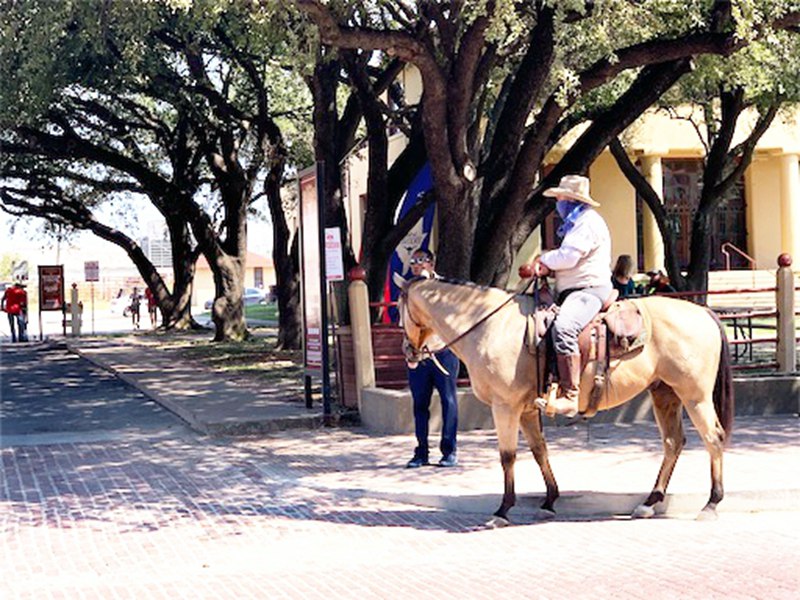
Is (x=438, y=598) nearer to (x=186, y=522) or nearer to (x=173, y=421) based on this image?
(x=186, y=522)

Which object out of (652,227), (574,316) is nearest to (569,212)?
(574,316)

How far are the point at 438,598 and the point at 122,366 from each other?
1943cm

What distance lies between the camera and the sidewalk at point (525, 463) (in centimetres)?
988

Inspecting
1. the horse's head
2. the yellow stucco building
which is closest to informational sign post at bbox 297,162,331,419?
the horse's head

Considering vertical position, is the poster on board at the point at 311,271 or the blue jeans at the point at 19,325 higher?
the poster on board at the point at 311,271

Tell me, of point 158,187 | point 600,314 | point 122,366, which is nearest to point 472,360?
point 600,314

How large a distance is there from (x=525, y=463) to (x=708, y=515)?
287cm

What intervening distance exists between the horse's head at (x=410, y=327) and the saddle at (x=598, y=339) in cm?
104

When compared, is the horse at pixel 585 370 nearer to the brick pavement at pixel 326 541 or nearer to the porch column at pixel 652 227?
the brick pavement at pixel 326 541

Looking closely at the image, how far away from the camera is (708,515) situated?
9375 millimetres

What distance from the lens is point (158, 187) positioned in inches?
1270

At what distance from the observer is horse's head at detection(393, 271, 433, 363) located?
9938 mm

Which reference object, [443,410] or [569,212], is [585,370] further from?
[443,410]

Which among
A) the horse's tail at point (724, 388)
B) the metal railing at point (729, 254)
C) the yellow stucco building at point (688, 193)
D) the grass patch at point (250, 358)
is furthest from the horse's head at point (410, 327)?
the metal railing at point (729, 254)
